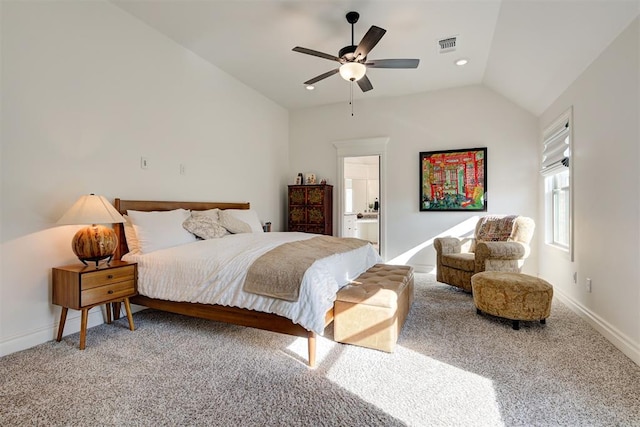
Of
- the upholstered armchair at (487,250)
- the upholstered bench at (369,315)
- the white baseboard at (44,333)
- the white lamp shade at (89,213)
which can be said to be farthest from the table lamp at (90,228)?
the upholstered armchair at (487,250)

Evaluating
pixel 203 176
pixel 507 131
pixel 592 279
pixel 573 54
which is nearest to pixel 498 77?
pixel 507 131

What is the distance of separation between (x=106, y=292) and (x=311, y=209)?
3548 millimetres

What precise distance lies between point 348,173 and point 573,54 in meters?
6.08

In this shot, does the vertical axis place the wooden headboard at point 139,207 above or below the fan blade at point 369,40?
below

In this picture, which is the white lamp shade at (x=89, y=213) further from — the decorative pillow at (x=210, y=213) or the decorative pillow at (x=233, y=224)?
the decorative pillow at (x=233, y=224)

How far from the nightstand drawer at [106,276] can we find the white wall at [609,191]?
395cm

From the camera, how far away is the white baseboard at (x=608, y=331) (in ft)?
7.05

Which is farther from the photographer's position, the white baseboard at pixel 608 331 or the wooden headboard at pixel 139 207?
the wooden headboard at pixel 139 207

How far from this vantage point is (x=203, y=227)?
3398mm

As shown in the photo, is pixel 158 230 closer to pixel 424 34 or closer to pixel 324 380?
pixel 324 380

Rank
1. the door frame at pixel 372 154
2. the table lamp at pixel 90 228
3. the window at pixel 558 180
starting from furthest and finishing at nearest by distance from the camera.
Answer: the door frame at pixel 372 154 < the window at pixel 558 180 < the table lamp at pixel 90 228

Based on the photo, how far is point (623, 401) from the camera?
1708 millimetres

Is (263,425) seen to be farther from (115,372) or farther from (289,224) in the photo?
(289,224)

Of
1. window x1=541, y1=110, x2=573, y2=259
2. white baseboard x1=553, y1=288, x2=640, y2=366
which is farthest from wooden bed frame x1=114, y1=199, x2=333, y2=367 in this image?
window x1=541, y1=110, x2=573, y2=259
